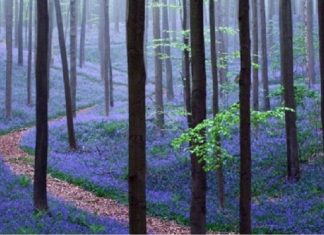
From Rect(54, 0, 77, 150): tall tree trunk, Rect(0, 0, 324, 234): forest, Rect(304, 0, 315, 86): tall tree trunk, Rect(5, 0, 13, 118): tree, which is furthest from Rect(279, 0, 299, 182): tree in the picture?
Rect(5, 0, 13, 118): tree

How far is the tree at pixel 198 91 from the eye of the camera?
828 cm

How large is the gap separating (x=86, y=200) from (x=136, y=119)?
1039 centimetres

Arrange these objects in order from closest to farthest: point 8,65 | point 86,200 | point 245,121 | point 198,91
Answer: point 245,121 → point 198,91 → point 86,200 → point 8,65

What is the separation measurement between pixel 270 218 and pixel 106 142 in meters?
12.7

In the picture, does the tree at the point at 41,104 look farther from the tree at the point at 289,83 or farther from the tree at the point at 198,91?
the tree at the point at 289,83

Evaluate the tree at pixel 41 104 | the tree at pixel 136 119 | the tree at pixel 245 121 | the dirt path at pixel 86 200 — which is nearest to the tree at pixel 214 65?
the dirt path at pixel 86 200

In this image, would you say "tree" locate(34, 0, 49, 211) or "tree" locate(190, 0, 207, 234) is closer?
"tree" locate(190, 0, 207, 234)

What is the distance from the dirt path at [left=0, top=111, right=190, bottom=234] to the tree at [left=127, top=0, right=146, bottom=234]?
7.31 m

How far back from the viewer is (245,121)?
795 centimetres

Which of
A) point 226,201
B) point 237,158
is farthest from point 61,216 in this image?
point 237,158

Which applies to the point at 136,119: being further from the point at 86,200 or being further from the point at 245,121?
the point at 86,200

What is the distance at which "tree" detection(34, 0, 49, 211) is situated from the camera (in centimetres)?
1192

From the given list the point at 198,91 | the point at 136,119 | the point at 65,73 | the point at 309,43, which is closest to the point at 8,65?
the point at 65,73

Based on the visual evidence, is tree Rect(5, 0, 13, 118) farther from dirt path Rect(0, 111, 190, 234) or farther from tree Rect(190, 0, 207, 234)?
tree Rect(190, 0, 207, 234)
